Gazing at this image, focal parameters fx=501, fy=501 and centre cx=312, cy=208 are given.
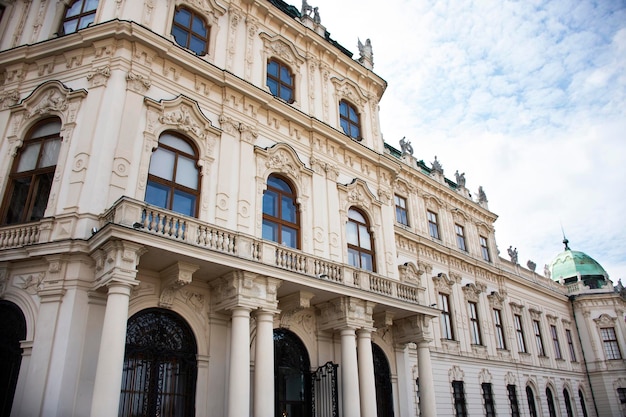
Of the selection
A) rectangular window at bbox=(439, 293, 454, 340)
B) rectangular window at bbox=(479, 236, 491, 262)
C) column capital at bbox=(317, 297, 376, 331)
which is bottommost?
column capital at bbox=(317, 297, 376, 331)

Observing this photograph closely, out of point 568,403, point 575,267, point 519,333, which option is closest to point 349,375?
point 519,333

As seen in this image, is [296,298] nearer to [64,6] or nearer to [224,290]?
[224,290]

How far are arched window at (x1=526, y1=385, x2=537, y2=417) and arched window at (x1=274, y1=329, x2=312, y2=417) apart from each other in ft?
58.4

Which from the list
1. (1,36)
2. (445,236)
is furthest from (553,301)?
(1,36)

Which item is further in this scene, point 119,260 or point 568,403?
point 568,403

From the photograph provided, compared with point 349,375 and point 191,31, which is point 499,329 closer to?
point 349,375

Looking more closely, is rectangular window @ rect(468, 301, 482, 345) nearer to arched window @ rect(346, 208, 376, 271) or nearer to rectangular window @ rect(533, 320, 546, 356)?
rectangular window @ rect(533, 320, 546, 356)

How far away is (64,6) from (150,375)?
11.8 meters

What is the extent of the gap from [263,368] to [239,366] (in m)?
0.89

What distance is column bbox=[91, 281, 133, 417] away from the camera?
31.7ft

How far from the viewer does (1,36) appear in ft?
52.5

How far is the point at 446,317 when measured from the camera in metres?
24.5

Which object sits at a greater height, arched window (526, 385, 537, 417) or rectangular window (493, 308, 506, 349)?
rectangular window (493, 308, 506, 349)

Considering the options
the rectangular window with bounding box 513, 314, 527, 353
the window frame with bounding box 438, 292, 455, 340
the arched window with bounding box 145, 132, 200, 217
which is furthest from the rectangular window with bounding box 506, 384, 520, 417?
the arched window with bounding box 145, 132, 200, 217
